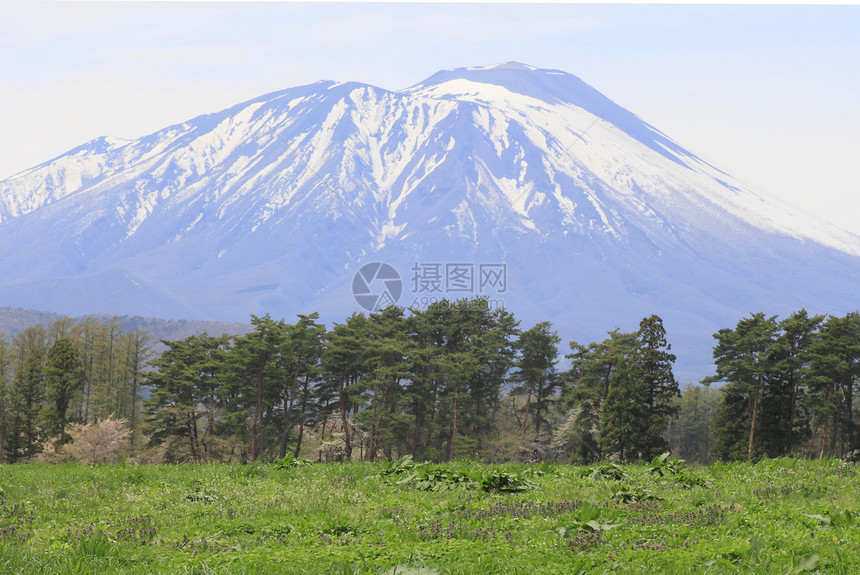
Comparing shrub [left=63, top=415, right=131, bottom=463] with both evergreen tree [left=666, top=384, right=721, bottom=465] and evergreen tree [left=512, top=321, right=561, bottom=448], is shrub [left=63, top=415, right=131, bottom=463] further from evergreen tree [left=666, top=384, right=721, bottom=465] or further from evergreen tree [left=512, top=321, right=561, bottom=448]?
evergreen tree [left=666, top=384, right=721, bottom=465]

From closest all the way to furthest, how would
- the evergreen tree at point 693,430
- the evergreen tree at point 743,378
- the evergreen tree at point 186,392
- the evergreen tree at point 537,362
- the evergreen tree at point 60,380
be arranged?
the evergreen tree at point 743,378 → the evergreen tree at point 186,392 → the evergreen tree at point 537,362 → the evergreen tree at point 60,380 → the evergreen tree at point 693,430

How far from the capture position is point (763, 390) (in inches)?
1804

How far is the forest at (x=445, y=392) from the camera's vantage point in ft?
145

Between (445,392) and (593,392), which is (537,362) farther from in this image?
(445,392)

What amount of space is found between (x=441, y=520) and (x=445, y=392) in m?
42.6

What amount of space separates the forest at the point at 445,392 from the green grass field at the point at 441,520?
29021 mm

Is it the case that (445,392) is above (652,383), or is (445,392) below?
below

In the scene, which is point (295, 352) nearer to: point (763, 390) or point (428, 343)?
point (428, 343)

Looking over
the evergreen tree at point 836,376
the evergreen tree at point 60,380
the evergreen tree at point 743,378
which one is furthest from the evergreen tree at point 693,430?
the evergreen tree at point 60,380

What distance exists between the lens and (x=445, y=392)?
2030 inches

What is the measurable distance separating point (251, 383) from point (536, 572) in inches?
1695

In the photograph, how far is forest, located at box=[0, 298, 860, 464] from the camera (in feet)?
145

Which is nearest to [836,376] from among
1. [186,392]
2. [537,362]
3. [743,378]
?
[743,378]

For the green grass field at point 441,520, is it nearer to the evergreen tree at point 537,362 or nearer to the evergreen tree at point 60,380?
the evergreen tree at point 537,362
